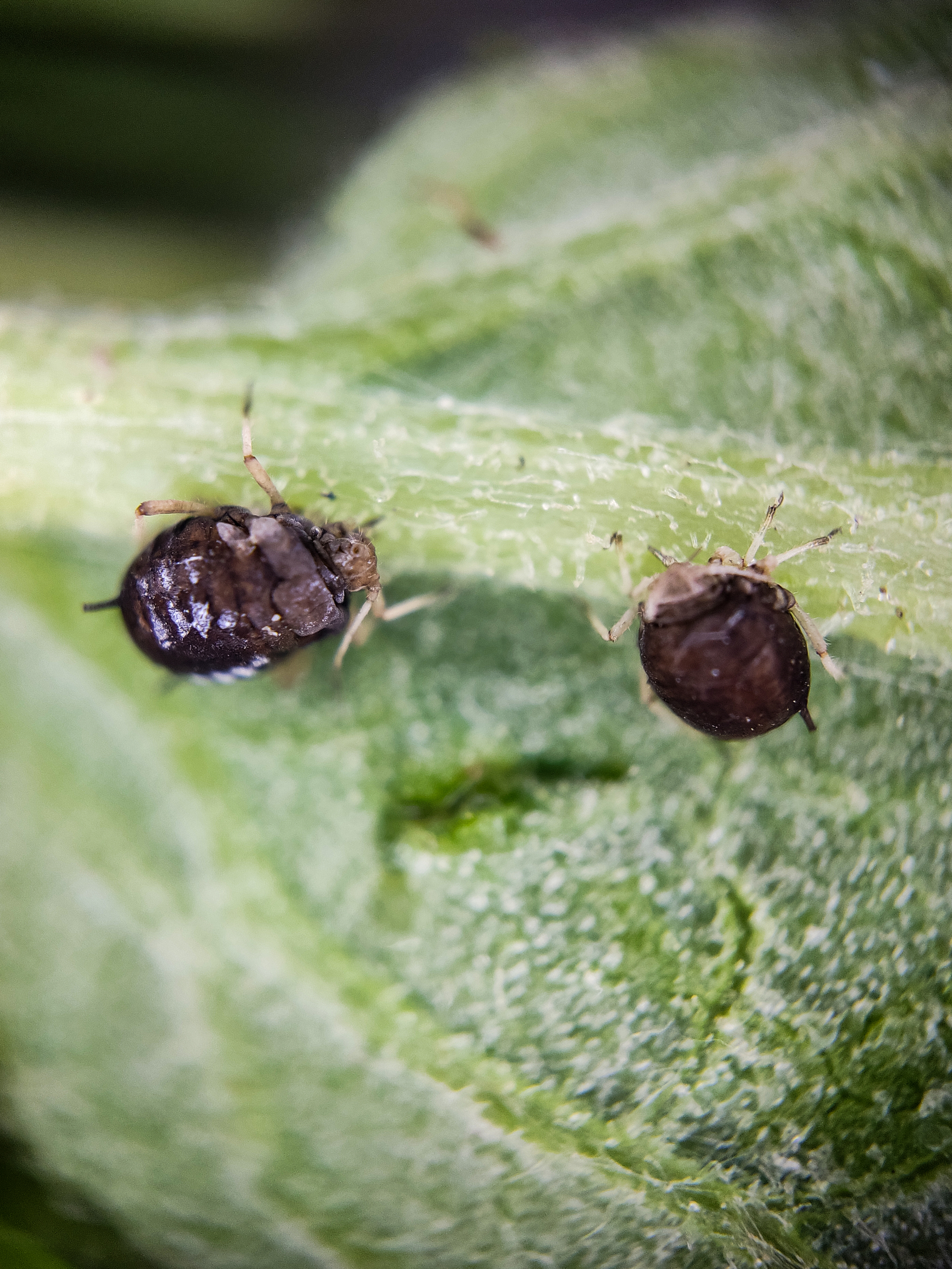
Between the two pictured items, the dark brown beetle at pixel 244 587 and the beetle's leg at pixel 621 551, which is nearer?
the beetle's leg at pixel 621 551

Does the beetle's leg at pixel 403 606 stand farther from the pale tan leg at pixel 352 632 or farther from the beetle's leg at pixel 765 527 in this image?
the beetle's leg at pixel 765 527

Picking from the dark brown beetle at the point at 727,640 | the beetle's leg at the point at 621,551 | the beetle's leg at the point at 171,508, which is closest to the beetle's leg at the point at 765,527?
the dark brown beetle at the point at 727,640

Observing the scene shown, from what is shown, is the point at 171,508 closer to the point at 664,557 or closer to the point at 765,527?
the point at 664,557

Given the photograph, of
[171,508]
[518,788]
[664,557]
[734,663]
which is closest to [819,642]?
[734,663]

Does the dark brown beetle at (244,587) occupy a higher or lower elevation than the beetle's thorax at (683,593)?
lower

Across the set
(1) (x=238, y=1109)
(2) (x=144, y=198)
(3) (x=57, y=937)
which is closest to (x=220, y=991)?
(1) (x=238, y=1109)

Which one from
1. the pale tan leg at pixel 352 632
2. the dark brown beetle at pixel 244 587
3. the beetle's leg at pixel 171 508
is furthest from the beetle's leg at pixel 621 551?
the beetle's leg at pixel 171 508

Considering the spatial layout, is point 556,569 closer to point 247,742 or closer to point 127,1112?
point 247,742
